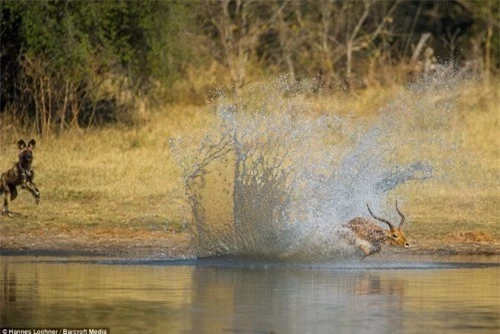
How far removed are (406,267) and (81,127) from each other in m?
12.4

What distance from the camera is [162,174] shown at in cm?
1922

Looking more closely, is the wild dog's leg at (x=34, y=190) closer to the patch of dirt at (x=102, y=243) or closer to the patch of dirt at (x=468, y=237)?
the patch of dirt at (x=102, y=243)

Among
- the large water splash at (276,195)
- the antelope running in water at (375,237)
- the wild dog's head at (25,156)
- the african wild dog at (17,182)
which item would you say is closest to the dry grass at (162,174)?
the african wild dog at (17,182)

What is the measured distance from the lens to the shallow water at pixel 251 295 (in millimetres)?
8938

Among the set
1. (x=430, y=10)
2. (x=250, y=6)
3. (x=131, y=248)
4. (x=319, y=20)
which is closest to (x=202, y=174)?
(x=131, y=248)

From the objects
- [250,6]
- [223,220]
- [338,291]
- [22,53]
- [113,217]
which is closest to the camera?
[338,291]

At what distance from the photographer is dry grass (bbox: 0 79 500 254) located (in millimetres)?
16297

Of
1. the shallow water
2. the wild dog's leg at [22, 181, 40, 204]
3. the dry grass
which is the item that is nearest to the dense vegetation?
the dry grass

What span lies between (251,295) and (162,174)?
8.92 metres

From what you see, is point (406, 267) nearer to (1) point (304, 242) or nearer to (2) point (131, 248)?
(1) point (304, 242)

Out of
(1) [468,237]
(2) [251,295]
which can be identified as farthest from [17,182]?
(2) [251,295]

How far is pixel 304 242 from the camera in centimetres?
1314

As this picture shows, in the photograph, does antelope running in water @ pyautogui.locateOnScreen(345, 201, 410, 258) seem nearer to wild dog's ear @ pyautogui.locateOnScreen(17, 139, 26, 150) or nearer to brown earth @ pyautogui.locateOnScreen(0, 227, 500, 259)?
brown earth @ pyautogui.locateOnScreen(0, 227, 500, 259)

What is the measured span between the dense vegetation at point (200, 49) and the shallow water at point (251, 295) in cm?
880
